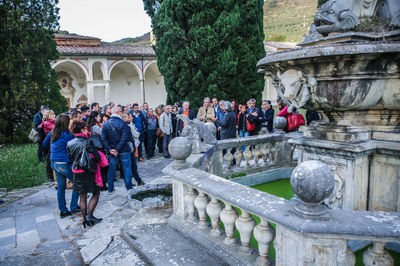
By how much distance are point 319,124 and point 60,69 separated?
24815 mm

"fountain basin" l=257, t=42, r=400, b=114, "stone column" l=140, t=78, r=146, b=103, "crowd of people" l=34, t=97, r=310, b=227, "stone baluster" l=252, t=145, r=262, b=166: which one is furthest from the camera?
"stone column" l=140, t=78, r=146, b=103

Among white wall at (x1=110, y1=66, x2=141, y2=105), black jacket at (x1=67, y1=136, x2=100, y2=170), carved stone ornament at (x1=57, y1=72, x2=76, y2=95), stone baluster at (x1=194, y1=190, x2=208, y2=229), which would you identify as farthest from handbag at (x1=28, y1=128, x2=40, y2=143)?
white wall at (x1=110, y1=66, x2=141, y2=105)

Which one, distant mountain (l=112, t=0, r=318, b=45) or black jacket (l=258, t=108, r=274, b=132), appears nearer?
black jacket (l=258, t=108, r=274, b=132)

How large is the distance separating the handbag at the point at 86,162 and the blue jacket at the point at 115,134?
168 cm

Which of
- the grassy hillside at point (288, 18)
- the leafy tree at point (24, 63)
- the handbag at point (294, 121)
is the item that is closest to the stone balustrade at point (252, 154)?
the handbag at point (294, 121)

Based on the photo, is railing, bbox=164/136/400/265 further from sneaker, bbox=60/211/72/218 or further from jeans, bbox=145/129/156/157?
jeans, bbox=145/129/156/157

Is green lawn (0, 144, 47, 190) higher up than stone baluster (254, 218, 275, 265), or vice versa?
stone baluster (254, 218, 275, 265)

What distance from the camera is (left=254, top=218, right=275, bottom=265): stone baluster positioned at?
2842 mm

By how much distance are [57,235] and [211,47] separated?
34.3ft

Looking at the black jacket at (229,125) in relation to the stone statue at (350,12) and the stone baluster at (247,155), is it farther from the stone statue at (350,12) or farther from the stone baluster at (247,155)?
the stone statue at (350,12)

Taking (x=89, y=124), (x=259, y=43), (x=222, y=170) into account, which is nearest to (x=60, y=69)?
(x=259, y=43)

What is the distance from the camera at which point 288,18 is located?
64.6 metres

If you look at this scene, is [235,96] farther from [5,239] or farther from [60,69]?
[60,69]

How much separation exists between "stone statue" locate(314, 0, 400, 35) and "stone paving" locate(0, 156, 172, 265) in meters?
3.78
